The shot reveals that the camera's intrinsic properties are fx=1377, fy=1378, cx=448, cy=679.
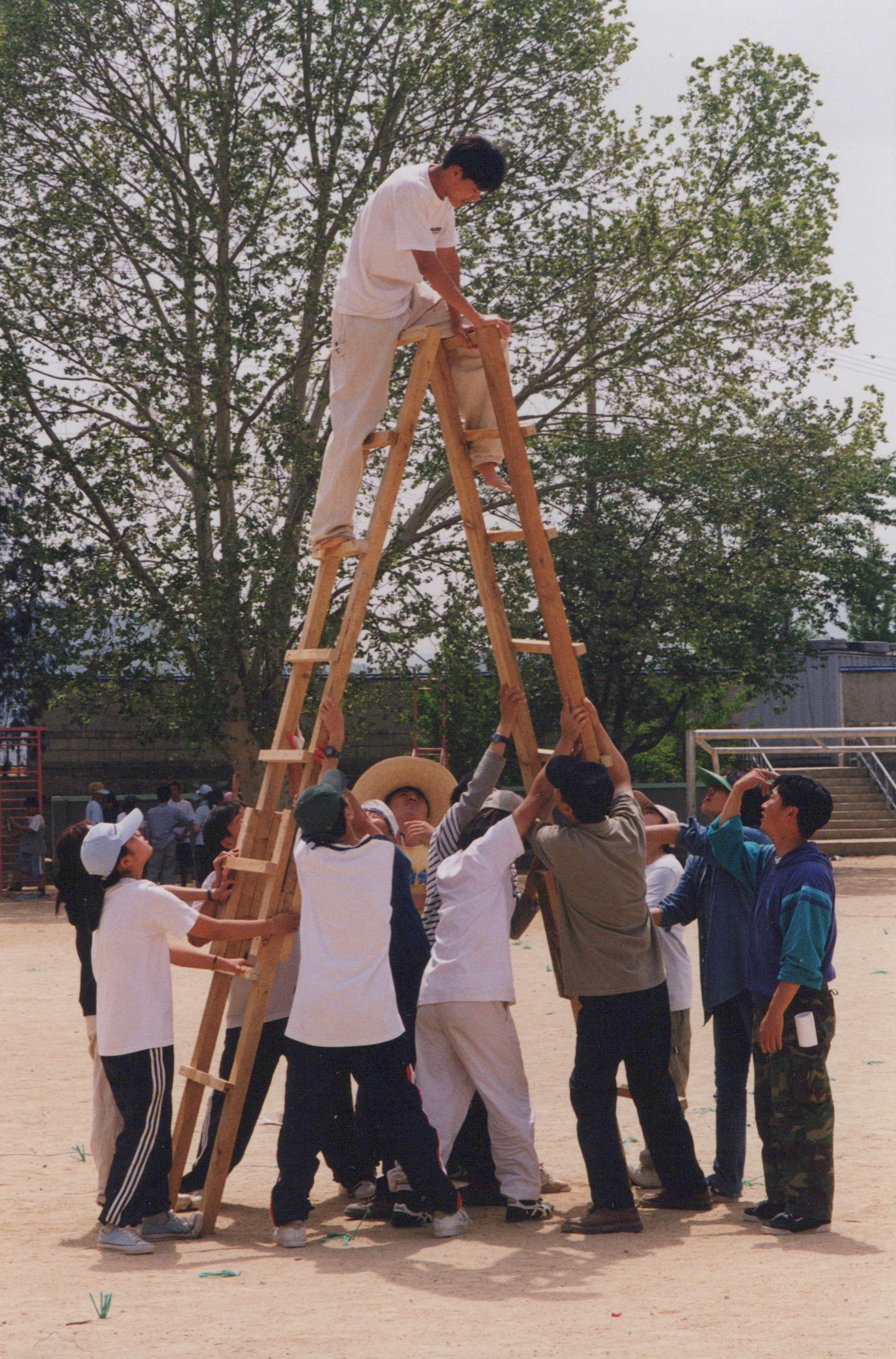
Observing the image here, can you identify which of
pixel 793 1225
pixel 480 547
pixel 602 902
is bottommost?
pixel 793 1225

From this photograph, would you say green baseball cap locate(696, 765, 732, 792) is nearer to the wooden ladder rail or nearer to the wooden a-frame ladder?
the wooden a-frame ladder

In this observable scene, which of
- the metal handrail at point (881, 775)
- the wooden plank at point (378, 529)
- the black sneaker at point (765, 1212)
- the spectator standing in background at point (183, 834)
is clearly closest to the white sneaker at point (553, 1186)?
the black sneaker at point (765, 1212)

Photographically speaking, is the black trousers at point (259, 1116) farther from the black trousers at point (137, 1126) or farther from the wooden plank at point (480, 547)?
the wooden plank at point (480, 547)

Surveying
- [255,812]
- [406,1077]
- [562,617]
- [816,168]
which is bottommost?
[406,1077]

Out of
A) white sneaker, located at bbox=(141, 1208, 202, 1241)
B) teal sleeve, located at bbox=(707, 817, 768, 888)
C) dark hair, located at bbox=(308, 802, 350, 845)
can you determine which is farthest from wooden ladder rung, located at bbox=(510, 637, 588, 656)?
white sneaker, located at bbox=(141, 1208, 202, 1241)

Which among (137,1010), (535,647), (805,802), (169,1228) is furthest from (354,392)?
(169,1228)

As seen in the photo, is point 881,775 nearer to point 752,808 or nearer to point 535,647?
point 752,808

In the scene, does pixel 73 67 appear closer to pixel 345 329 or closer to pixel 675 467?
pixel 675 467

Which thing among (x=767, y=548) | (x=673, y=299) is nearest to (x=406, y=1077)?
(x=673, y=299)

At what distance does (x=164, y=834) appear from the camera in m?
19.8

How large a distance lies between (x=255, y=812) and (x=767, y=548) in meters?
18.9

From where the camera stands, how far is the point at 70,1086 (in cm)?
871

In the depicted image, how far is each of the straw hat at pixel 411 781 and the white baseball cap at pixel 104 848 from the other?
165 centimetres

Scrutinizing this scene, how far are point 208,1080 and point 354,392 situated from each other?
9.69 ft
